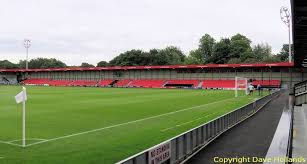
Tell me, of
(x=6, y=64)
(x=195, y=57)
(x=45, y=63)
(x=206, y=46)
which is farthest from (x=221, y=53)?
(x=6, y=64)

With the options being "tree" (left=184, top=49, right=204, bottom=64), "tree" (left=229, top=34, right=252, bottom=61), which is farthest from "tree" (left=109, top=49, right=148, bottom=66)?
"tree" (left=229, top=34, right=252, bottom=61)

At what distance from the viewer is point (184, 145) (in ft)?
42.8

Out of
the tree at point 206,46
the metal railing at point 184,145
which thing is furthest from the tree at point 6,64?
the metal railing at point 184,145

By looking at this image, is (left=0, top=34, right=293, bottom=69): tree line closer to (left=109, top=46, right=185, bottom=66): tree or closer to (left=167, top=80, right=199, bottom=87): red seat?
(left=109, top=46, right=185, bottom=66): tree

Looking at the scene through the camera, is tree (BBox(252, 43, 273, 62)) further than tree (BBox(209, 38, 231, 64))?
Yes

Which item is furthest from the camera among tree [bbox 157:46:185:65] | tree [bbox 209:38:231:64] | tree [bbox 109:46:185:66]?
tree [bbox 157:46:185:65]

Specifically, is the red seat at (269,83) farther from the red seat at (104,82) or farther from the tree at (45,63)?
the tree at (45,63)

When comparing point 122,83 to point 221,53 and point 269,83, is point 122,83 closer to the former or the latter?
point 269,83

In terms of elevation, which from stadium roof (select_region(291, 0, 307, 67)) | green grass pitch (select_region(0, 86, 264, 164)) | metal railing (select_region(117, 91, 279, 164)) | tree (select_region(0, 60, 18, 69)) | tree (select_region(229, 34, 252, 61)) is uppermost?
tree (select_region(229, 34, 252, 61))

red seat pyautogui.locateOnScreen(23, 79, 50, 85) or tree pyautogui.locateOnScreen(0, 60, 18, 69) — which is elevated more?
tree pyautogui.locateOnScreen(0, 60, 18, 69)

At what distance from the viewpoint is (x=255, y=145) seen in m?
16.0

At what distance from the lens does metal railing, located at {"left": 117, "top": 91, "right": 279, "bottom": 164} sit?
979cm

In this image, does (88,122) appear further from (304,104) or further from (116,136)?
(304,104)

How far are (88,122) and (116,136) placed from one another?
566 centimetres
